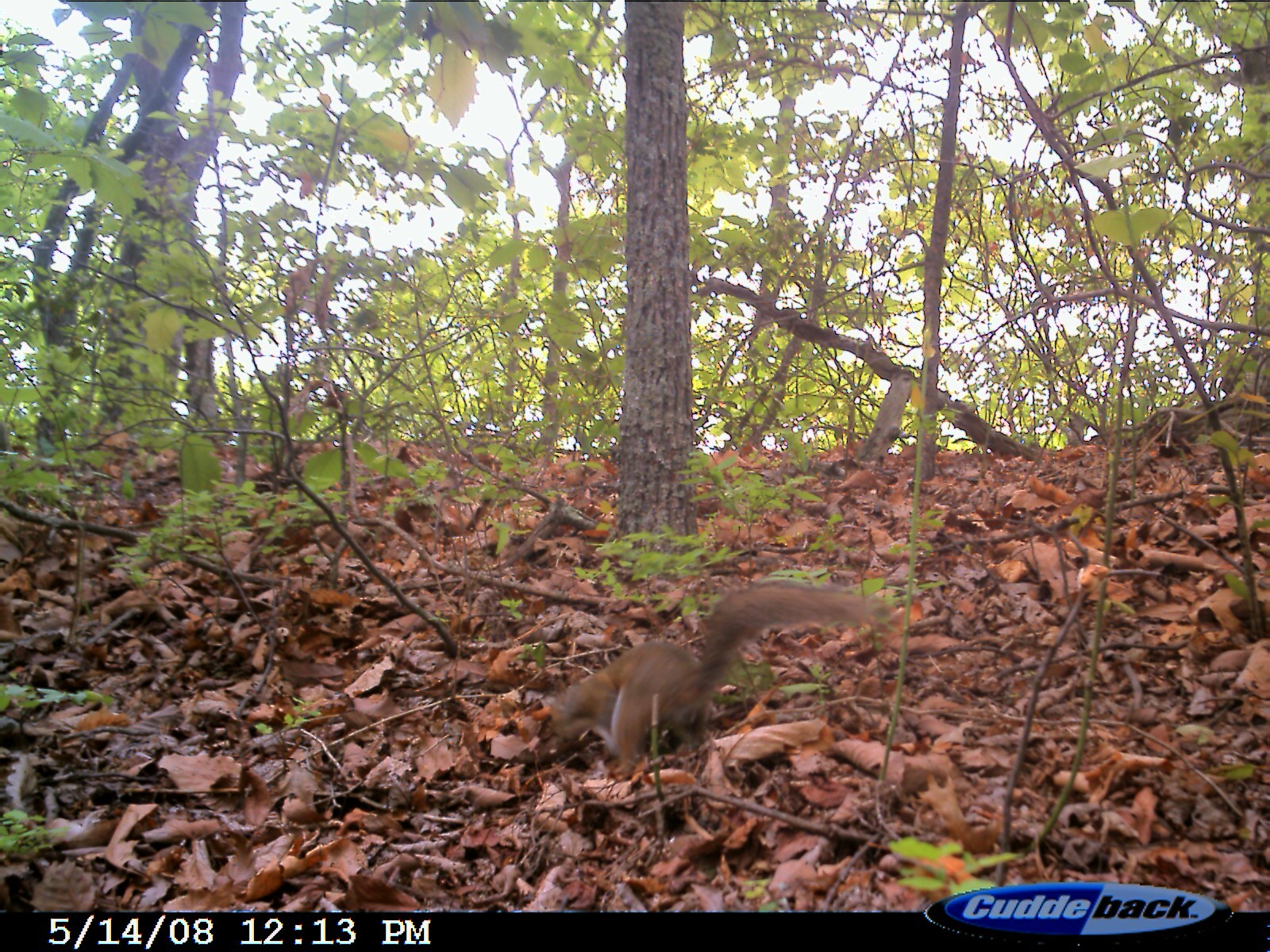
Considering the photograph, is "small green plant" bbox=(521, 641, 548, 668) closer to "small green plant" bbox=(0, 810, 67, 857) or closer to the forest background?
the forest background

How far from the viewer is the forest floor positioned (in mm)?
1354

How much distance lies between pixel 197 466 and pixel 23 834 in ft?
4.20

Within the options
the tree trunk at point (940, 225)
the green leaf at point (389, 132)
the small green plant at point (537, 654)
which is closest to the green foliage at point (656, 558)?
the small green plant at point (537, 654)

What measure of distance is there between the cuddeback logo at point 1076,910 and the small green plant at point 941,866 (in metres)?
0.08

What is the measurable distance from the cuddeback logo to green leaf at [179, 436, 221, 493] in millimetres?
2474

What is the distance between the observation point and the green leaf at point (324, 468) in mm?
2557

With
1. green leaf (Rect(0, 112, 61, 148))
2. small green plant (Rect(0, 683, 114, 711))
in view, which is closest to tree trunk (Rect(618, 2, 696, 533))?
green leaf (Rect(0, 112, 61, 148))

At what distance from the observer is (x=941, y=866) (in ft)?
3.29

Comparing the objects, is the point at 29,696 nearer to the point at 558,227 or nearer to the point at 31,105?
the point at 31,105

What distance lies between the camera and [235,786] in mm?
1952

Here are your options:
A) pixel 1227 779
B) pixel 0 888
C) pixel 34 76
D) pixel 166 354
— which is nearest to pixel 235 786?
pixel 0 888

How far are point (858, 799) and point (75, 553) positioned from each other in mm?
3171

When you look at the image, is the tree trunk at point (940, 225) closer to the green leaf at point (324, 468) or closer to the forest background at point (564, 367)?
the forest background at point (564, 367)

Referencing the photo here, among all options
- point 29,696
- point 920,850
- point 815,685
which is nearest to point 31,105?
point 29,696
